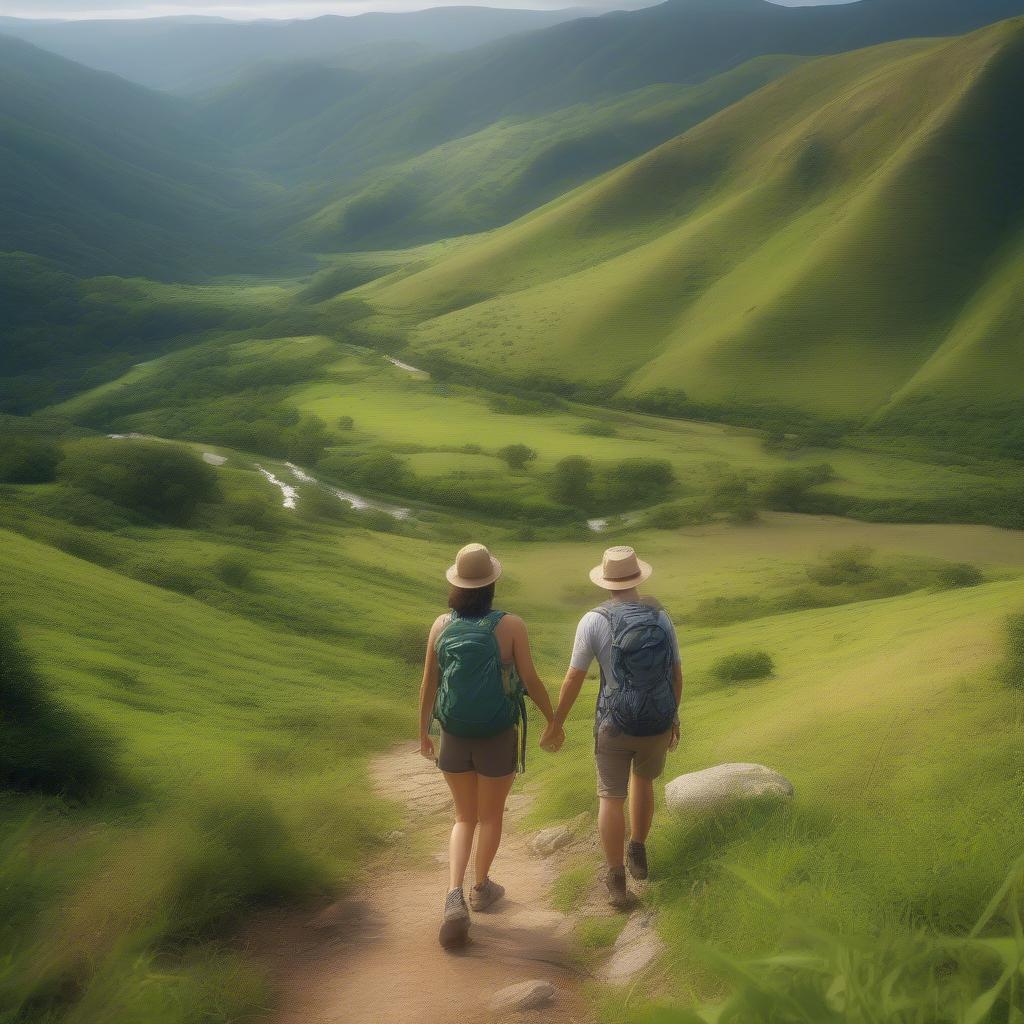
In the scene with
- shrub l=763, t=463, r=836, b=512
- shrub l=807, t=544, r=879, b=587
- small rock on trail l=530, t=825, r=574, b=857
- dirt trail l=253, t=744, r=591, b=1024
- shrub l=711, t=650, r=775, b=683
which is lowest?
shrub l=807, t=544, r=879, b=587

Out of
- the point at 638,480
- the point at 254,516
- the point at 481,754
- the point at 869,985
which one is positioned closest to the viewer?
→ the point at 869,985

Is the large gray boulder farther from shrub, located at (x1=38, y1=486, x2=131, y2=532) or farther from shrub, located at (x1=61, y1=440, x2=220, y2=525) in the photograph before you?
shrub, located at (x1=61, y1=440, x2=220, y2=525)

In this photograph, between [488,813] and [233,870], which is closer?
[488,813]

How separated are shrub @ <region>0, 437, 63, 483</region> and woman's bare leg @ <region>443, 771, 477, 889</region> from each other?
6977 centimetres

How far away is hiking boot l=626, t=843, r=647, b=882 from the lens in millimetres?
11648

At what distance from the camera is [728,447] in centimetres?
12606

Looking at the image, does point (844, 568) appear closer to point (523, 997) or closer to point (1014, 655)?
point (1014, 655)

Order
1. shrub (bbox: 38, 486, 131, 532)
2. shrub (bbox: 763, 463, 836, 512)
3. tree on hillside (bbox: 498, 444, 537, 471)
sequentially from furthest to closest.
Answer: tree on hillside (bbox: 498, 444, 537, 471), shrub (bbox: 763, 463, 836, 512), shrub (bbox: 38, 486, 131, 532)

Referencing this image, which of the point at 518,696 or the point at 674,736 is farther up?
the point at 518,696

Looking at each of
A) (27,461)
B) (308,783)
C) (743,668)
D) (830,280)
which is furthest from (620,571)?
(830,280)

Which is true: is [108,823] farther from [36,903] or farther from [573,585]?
[573,585]

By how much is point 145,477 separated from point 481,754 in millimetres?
64488

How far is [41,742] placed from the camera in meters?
14.7

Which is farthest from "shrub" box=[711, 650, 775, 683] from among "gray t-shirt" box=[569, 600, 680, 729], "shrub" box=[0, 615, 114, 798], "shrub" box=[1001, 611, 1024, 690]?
"gray t-shirt" box=[569, 600, 680, 729]
